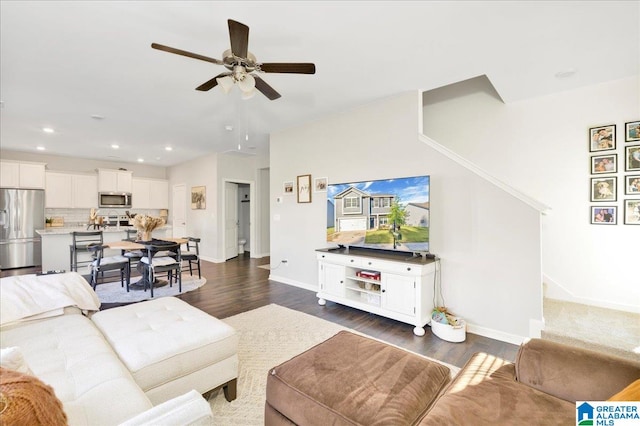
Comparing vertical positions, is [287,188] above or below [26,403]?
above

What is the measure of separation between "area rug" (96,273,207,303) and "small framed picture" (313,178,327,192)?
100 inches

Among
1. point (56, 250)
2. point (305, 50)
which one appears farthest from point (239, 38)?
point (56, 250)

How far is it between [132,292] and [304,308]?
2772 millimetres

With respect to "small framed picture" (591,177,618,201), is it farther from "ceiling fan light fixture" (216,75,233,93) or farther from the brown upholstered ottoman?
"ceiling fan light fixture" (216,75,233,93)

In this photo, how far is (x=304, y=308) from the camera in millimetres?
3600

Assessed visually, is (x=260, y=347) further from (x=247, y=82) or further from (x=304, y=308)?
(x=247, y=82)

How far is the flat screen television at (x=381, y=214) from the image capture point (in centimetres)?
313

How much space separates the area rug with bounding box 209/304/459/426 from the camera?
1748mm

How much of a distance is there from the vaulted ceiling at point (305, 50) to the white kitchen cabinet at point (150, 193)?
392cm

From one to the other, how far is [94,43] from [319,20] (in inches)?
79.3

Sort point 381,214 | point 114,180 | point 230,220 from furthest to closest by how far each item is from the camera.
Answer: point 114,180, point 230,220, point 381,214

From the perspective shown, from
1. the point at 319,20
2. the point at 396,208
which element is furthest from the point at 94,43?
the point at 396,208

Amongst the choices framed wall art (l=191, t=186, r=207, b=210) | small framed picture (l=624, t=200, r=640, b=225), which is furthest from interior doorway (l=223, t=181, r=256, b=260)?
small framed picture (l=624, t=200, r=640, b=225)

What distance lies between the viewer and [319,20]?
2141 millimetres
